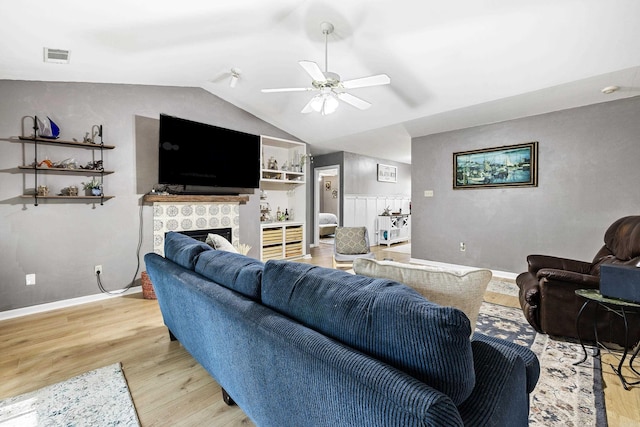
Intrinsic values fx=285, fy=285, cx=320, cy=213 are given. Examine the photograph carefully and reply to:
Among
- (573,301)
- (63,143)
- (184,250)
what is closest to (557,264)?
(573,301)

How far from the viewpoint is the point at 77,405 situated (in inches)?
61.4

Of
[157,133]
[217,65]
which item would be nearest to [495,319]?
[217,65]

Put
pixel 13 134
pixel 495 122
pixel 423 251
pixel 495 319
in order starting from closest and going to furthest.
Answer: pixel 495 319, pixel 13 134, pixel 495 122, pixel 423 251

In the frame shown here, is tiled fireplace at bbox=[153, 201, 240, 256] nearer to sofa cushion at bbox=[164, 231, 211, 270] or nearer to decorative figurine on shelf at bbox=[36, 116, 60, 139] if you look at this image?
decorative figurine on shelf at bbox=[36, 116, 60, 139]

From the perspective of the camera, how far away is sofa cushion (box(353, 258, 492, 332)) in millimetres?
967

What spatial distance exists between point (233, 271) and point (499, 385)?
3.49ft

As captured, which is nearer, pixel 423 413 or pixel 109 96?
pixel 423 413

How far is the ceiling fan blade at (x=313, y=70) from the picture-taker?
2.29m

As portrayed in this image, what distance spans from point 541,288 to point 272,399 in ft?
7.54

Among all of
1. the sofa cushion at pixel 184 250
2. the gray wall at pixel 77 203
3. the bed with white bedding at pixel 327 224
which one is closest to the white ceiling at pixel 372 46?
the gray wall at pixel 77 203

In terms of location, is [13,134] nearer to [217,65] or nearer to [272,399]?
[217,65]

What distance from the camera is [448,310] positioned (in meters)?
0.64

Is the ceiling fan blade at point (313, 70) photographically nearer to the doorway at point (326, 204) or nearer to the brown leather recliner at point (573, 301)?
the brown leather recliner at point (573, 301)

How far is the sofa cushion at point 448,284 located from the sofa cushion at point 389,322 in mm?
195
